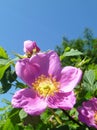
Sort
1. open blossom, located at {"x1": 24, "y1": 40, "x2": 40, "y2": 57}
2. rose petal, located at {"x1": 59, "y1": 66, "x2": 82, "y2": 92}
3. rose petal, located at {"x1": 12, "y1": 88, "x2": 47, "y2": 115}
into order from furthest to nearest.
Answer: open blossom, located at {"x1": 24, "y1": 40, "x2": 40, "y2": 57} → rose petal, located at {"x1": 59, "y1": 66, "x2": 82, "y2": 92} → rose petal, located at {"x1": 12, "y1": 88, "x2": 47, "y2": 115}

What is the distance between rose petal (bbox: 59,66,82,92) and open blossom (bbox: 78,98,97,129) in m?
0.08

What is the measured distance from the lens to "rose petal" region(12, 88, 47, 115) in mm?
1377

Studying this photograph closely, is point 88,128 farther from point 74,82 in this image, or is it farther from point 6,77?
point 6,77

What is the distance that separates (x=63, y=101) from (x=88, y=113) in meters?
0.14

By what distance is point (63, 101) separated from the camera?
4.68ft

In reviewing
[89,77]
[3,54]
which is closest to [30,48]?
[3,54]

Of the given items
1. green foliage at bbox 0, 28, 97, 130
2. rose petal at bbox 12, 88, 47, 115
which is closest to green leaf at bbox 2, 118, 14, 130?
green foliage at bbox 0, 28, 97, 130

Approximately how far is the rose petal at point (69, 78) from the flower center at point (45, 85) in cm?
3

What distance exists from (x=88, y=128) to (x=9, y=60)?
0.38 meters

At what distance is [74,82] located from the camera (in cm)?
149

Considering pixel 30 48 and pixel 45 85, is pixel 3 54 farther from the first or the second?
pixel 45 85

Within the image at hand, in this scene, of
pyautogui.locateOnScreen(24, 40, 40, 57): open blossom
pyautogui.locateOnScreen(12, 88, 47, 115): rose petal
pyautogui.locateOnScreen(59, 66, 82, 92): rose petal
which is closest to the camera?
pyautogui.locateOnScreen(12, 88, 47, 115): rose petal

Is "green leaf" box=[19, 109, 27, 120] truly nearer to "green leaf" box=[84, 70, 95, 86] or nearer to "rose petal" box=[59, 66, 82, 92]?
"rose petal" box=[59, 66, 82, 92]

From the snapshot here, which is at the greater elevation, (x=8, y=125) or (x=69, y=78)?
(x=69, y=78)
